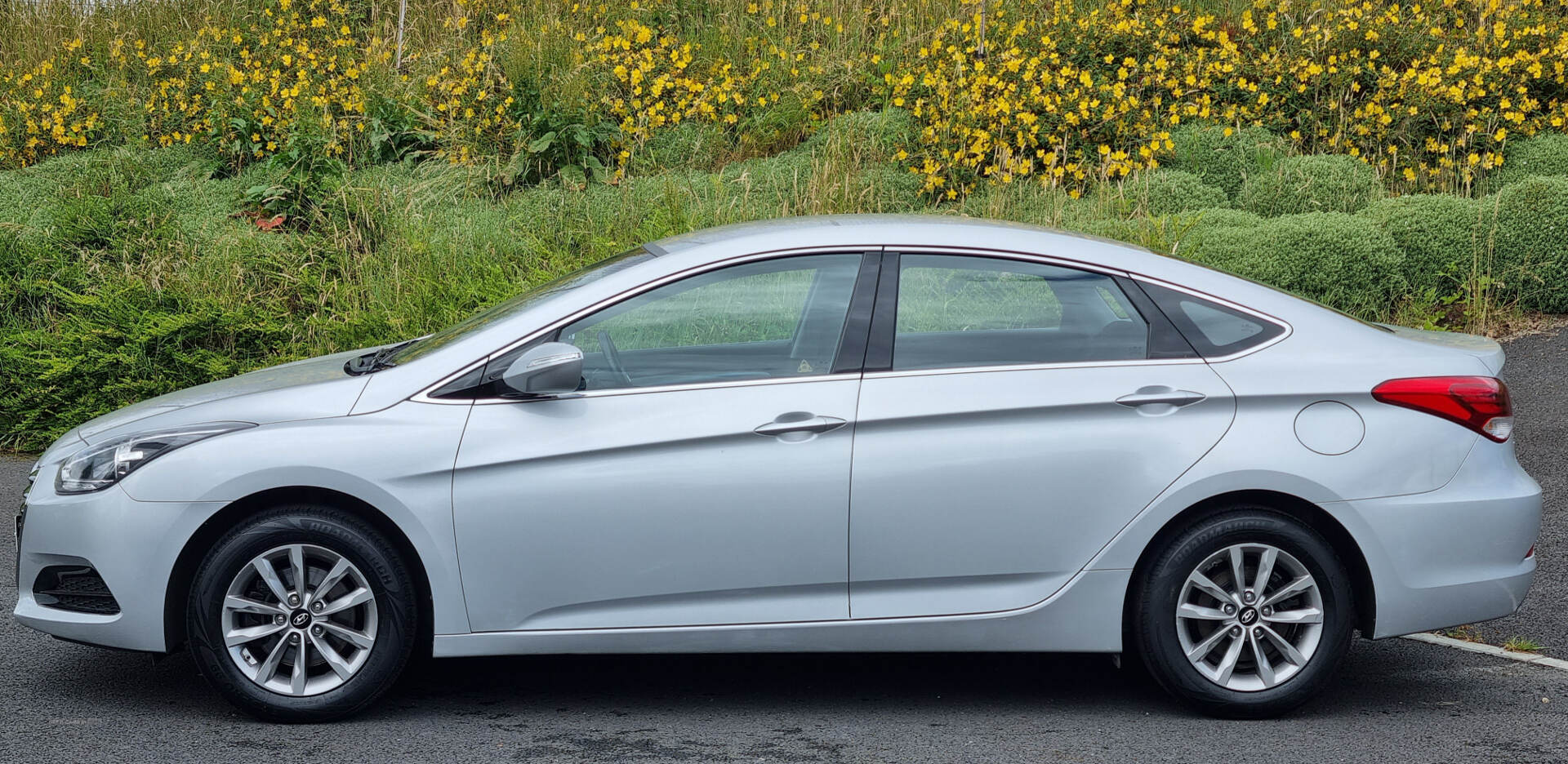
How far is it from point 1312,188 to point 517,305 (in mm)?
7552

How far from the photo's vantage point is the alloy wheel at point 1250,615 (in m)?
4.29

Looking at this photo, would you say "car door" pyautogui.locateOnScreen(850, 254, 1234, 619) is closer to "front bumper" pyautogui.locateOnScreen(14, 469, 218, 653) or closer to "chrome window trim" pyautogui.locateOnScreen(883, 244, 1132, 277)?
"chrome window trim" pyautogui.locateOnScreen(883, 244, 1132, 277)

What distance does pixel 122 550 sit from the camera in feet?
13.5

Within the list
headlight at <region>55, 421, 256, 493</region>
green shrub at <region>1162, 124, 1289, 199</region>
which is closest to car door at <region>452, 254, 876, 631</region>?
headlight at <region>55, 421, 256, 493</region>

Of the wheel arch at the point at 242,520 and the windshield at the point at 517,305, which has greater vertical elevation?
the windshield at the point at 517,305

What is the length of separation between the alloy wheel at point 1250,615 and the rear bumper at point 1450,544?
21cm

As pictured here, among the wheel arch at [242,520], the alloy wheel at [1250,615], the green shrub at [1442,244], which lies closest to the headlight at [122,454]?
the wheel arch at [242,520]

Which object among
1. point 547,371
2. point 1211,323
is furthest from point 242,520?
point 1211,323

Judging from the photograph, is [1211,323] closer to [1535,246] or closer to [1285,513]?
[1285,513]

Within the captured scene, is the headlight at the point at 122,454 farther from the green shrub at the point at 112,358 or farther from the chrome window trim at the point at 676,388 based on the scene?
the green shrub at the point at 112,358

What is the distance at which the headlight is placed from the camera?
421 cm

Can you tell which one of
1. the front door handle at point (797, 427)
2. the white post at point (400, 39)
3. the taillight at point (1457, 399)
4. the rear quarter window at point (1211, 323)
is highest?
the white post at point (400, 39)

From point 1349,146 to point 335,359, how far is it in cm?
855

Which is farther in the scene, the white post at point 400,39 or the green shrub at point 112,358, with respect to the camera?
the white post at point 400,39
